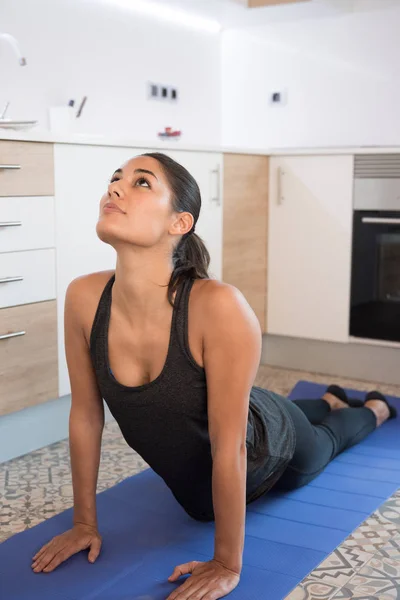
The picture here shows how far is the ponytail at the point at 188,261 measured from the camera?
1.79m

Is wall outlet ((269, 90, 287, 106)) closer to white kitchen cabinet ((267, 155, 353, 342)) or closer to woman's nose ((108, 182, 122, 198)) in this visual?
white kitchen cabinet ((267, 155, 353, 342))

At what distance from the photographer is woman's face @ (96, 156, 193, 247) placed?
A: 64.5 inches

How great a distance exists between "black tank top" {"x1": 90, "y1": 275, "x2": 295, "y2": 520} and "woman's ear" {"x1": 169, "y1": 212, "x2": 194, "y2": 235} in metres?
0.12

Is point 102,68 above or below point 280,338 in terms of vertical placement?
above

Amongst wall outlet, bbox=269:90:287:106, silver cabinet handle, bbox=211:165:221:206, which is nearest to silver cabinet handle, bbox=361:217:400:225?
silver cabinet handle, bbox=211:165:221:206

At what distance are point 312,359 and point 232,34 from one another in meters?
1.93

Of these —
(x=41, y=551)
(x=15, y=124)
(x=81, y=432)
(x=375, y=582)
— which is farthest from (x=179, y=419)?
(x=15, y=124)

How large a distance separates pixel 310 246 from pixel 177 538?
1982 millimetres

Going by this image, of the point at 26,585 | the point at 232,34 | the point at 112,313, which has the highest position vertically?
the point at 232,34

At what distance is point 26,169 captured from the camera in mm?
2562

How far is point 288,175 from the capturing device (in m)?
3.75

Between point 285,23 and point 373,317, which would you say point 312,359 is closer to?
point 373,317

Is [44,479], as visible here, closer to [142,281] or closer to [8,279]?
[8,279]

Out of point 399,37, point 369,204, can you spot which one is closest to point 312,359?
point 369,204
